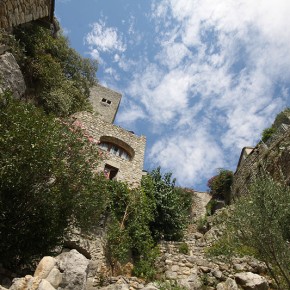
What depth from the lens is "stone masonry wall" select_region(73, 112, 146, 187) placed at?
15727 mm

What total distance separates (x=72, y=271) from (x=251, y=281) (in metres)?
5.88

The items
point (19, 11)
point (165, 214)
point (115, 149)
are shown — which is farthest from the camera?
point (115, 149)

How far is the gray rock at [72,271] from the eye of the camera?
4.99 meters

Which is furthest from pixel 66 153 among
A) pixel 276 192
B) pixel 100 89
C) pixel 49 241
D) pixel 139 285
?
pixel 100 89

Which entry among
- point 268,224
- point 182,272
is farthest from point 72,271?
point 182,272

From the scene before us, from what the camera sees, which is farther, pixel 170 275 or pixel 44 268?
pixel 170 275

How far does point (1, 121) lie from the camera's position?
22.5 feet

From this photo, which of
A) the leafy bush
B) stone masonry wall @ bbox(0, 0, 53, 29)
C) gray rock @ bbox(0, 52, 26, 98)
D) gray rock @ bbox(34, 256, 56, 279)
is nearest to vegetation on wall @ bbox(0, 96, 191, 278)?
gray rock @ bbox(34, 256, 56, 279)

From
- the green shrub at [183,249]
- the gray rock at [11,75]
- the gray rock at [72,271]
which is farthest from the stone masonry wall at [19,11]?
the green shrub at [183,249]

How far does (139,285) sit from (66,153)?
15.3ft

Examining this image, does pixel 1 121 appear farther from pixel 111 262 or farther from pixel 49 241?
pixel 111 262

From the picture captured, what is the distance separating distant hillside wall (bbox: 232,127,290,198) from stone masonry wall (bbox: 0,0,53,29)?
9549 mm

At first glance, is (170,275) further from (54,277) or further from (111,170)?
(111,170)

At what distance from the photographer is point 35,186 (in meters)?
6.87
